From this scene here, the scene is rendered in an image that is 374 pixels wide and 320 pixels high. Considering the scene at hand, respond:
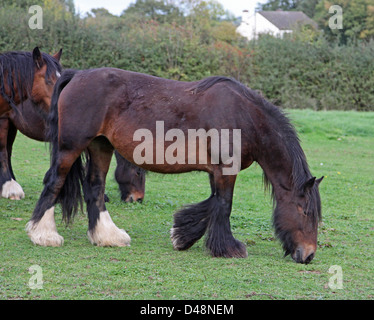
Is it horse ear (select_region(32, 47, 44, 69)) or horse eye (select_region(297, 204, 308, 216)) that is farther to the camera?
horse ear (select_region(32, 47, 44, 69))

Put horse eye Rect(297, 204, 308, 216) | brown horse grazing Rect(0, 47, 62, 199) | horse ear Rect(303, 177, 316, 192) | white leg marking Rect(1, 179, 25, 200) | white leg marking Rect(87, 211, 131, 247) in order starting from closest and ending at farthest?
horse ear Rect(303, 177, 316, 192) < horse eye Rect(297, 204, 308, 216) < white leg marking Rect(87, 211, 131, 247) < brown horse grazing Rect(0, 47, 62, 199) < white leg marking Rect(1, 179, 25, 200)

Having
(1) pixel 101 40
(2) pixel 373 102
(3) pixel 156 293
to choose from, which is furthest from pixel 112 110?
(2) pixel 373 102

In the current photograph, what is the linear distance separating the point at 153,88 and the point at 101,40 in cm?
1786

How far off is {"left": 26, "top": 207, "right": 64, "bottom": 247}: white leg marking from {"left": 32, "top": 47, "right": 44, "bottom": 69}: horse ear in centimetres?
202

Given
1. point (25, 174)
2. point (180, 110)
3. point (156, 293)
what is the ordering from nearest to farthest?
point (156, 293)
point (180, 110)
point (25, 174)

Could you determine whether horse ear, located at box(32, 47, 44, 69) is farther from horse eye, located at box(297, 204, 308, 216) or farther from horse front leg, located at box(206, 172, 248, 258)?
horse eye, located at box(297, 204, 308, 216)

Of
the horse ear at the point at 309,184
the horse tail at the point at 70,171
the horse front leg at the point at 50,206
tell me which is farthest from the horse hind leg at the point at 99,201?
the horse ear at the point at 309,184

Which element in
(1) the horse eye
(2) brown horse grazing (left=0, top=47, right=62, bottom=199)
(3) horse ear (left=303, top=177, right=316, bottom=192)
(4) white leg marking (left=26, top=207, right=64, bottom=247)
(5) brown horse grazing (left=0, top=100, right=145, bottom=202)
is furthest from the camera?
(5) brown horse grazing (left=0, top=100, right=145, bottom=202)

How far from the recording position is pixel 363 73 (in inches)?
1030

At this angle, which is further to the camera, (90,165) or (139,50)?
(139,50)

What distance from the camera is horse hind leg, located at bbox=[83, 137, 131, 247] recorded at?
243 inches

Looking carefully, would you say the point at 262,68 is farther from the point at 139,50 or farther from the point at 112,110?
the point at 112,110

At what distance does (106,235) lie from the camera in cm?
616

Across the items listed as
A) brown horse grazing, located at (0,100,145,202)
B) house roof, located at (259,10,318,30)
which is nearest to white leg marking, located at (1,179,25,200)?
brown horse grazing, located at (0,100,145,202)
